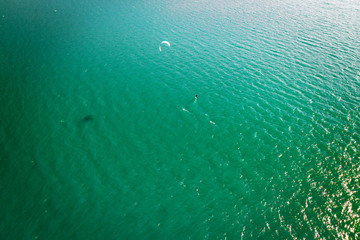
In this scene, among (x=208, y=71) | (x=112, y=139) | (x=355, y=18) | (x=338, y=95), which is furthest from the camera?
(x=355, y=18)

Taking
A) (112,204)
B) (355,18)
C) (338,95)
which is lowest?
(112,204)

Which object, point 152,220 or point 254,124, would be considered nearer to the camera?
point 152,220

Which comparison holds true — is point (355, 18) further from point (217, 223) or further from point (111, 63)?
point (217, 223)

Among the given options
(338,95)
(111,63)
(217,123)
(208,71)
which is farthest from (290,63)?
(111,63)

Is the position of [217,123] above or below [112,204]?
above

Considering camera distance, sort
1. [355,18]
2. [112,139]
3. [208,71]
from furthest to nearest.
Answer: [355,18]
[208,71]
[112,139]

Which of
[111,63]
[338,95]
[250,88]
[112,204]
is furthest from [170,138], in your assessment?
[338,95]

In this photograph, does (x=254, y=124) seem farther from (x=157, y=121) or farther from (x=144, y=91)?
(x=144, y=91)
